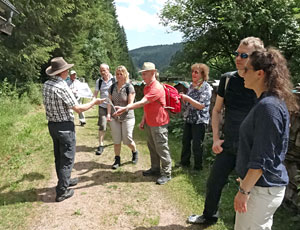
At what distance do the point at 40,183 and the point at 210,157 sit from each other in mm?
3581

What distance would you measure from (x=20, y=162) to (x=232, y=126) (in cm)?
475

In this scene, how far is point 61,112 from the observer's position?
366 cm

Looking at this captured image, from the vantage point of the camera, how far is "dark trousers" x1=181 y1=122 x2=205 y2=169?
4895 mm

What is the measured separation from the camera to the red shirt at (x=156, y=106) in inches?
165

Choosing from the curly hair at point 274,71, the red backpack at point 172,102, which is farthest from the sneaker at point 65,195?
the curly hair at point 274,71

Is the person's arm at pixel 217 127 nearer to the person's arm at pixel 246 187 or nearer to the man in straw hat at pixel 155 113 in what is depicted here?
the person's arm at pixel 246 187

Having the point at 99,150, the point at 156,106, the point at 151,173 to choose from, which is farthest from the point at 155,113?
the point at 99,150

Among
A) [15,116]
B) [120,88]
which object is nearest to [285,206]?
[120,88]

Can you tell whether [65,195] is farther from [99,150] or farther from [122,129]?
[99,150]

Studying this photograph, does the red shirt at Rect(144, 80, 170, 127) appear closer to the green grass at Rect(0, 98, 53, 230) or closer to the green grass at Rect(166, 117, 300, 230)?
the green grass at Rect(166, 117, 300, 230)

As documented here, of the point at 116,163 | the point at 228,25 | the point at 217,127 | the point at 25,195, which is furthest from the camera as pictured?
the point at 228,25

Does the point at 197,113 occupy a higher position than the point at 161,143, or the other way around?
the point at 197,113

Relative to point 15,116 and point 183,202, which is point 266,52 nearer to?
point 183,202

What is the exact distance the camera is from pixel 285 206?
3.75 metres
